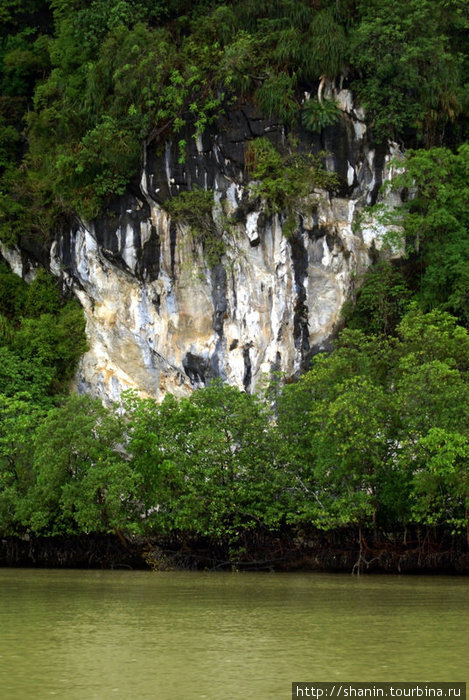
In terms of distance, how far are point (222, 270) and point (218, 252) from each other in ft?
2.04

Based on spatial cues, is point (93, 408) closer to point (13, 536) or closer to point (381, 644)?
point (13, 536)

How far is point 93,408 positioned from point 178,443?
3060mm

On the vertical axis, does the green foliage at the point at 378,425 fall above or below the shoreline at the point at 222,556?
above

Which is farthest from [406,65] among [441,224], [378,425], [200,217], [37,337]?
[37,337]

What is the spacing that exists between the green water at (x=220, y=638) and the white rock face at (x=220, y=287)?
12.8 m

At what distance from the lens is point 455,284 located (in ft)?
87.5

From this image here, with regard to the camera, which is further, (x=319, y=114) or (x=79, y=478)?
(x=319, y=114)

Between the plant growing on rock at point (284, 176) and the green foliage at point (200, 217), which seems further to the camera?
the green foliage at point (200, 217)

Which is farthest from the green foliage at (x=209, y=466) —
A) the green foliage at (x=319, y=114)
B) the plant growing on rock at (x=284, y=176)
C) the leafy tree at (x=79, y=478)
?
the green foliage at (x=319, y=114)

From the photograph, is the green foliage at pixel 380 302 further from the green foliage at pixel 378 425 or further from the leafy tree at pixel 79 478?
the leafy tree at pixel 79 478

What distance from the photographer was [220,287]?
30469 mm

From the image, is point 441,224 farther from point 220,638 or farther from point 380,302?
point 220,638

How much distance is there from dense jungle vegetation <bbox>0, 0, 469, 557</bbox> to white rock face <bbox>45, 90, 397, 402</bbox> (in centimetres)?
88

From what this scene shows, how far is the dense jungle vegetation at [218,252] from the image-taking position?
22.0 metres
